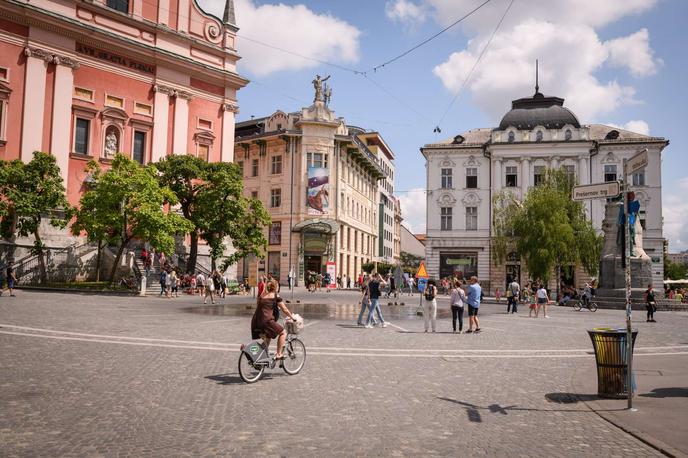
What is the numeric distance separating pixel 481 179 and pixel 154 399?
2213 inches

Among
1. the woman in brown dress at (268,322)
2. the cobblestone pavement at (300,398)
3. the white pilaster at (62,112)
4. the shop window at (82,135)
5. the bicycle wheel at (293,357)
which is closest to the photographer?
the cobblestone pavement at (300,398)

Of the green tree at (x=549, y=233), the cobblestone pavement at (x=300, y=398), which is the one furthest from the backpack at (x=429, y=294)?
the green tree at (x=549, y=233)

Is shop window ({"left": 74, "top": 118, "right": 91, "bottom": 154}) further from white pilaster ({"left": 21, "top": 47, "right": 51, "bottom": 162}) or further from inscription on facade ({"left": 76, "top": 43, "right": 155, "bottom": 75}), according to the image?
inscription on facade ({"left": 76, "top": 43, "right": 155, "bottom": 75})

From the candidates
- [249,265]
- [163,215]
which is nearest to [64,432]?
[163,215]

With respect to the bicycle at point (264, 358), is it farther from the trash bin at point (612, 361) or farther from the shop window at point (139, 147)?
the shop window at point (139, 147)

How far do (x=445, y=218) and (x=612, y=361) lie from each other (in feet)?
175

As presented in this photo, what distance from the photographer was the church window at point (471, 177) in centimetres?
6075

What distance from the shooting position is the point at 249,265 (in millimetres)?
60062

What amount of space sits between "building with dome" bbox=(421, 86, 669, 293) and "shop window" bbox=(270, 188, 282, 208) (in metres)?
15.8

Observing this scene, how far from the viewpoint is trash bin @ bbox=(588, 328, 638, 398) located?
820 centimetres

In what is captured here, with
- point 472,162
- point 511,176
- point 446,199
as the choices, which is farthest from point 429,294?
point 472,162

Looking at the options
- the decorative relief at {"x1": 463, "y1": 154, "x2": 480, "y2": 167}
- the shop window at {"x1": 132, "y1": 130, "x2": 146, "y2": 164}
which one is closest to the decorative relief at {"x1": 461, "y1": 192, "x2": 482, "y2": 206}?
the decorative relief at {"x1": 463, "y1": 154, "x2": 480, "y2": 167}

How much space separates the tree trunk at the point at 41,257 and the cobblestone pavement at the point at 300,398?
18498 mm

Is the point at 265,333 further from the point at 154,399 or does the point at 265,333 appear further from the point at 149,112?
the point at 149,112
